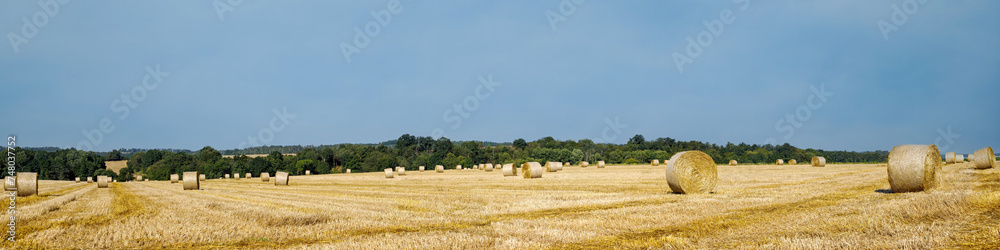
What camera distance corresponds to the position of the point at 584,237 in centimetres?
682

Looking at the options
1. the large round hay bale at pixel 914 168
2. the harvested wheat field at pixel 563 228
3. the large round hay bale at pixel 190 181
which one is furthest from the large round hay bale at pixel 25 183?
the large round hay bale at pixel 914 168

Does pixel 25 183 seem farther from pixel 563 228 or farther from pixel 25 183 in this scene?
pixel 563 228

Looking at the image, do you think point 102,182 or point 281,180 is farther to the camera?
→ point 102,182

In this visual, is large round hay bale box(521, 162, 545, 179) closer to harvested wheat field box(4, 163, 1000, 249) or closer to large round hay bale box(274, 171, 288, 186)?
large round hay bale box(274, 171, 288, 186)

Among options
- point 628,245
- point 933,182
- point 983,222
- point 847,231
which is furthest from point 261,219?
point 933,182

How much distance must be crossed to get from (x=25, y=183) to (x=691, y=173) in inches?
939

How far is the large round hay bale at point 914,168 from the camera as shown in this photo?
494 inches

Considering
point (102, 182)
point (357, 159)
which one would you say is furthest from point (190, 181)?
point (357, 159)

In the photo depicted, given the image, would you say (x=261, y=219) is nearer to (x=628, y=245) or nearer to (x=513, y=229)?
(x=513, y=229)

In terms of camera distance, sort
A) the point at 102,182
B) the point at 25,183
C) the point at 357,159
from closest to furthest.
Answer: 1. the point at 25,183
2. the point at 102,182
3. the point at 357,159

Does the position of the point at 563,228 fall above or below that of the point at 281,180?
above

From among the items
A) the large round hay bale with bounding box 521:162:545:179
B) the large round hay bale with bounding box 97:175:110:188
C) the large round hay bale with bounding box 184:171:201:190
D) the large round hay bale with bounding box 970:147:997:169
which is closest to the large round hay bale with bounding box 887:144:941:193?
the large round hay bale with bounding box 970:147:997:169

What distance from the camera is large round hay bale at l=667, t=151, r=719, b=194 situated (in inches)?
598

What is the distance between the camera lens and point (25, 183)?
63.8 feet
